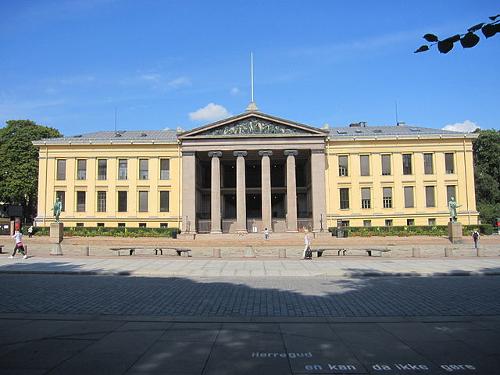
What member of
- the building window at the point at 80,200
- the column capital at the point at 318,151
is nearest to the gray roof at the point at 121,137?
the building window at the point at 80,200

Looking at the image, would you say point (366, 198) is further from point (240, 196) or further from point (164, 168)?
point (164, 168)

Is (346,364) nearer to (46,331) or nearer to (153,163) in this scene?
(46,331)

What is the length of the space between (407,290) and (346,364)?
8.29 meters

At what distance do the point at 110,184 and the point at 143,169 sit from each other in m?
5.10

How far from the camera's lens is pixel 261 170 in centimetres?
6097

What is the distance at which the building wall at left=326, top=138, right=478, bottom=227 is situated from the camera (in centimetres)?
5825

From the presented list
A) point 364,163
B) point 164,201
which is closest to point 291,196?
point 364,163

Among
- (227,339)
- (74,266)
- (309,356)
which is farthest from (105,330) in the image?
(74,266)

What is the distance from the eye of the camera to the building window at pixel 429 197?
192 feet

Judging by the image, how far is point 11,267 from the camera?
1989 centimetres

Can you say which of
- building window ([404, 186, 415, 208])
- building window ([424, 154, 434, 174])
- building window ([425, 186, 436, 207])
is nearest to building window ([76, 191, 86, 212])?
building window ([404, 186, 415, 208])

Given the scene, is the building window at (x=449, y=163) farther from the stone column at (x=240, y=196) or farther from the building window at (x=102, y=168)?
the building window at (x=102, y=168)

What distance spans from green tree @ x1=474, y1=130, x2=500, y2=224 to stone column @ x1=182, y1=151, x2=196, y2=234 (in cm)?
4535

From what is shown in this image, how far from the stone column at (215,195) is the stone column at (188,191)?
2449mm
